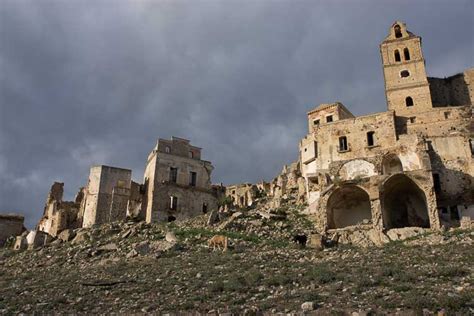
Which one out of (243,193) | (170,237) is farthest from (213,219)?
(243,193)

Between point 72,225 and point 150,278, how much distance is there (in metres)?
26.6

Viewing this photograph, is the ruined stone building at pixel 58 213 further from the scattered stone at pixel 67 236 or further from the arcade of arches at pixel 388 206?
the arcade of arches at pixel 388 206

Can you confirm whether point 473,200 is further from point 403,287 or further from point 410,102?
point 403,287

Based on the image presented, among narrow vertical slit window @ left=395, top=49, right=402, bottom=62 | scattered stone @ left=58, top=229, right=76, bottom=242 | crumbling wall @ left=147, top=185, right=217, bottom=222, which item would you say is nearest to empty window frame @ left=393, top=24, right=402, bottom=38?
narrow vertical slit window @ left=395, top=49, right=402, bottom=62

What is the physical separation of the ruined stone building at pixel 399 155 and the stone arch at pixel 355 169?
0.08 m

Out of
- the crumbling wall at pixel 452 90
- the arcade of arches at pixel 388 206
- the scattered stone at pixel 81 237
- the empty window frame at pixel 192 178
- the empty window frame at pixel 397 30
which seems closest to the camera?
the arcade of arches at pixel 388 206

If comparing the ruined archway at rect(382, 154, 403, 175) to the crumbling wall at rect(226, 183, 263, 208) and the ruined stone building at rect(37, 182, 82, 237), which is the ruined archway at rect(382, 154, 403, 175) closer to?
the crumbling wall at rect(226, 183, 263, 208)

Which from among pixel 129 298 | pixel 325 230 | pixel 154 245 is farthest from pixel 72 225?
pixel 129 298

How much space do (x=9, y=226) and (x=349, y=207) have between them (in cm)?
3205

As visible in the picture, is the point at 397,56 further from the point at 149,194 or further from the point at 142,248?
the point at 142,248

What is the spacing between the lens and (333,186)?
33.3 m

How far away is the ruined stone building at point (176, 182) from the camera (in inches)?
1716

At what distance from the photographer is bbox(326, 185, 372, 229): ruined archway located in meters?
34.0

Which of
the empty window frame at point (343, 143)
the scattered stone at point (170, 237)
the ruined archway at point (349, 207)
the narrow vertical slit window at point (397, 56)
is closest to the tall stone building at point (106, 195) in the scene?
the scattered stone at point (170, 237)
